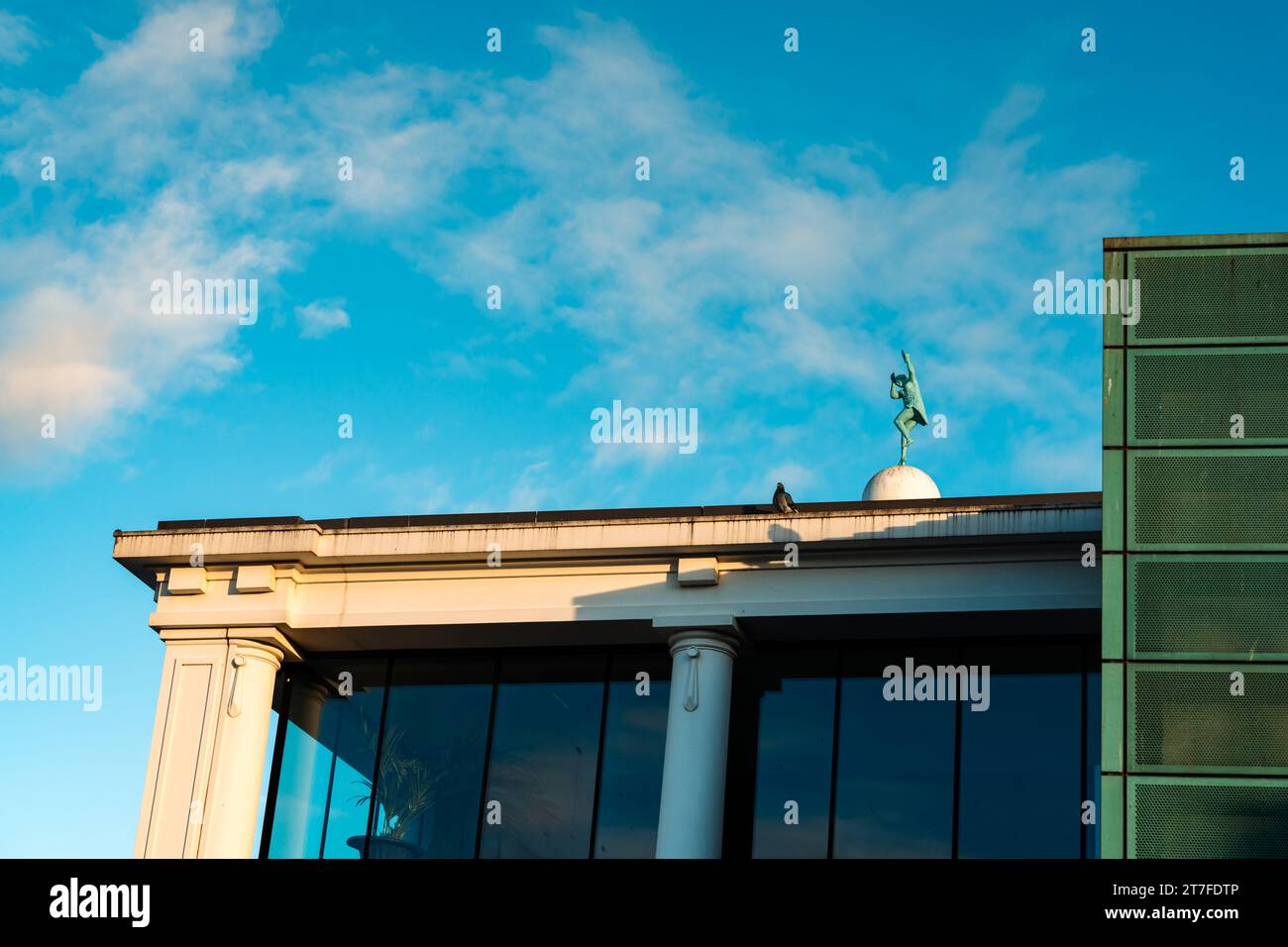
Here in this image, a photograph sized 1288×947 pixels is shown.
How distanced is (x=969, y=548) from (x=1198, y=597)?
3.87m

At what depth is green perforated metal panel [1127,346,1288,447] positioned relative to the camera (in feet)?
62.9

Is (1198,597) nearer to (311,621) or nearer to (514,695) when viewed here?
(514,695)

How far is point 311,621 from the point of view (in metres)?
24.1

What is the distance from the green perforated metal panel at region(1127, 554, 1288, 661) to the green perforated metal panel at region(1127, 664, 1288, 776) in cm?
21

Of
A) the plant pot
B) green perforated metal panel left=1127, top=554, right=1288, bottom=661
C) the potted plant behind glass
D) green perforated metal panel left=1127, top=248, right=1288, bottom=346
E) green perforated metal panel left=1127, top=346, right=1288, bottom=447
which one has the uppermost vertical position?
green perforated metal panel left=1127, top=248, right=1288, bottom=346

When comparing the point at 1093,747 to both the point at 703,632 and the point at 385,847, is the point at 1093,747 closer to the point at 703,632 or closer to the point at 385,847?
the point at 703,632

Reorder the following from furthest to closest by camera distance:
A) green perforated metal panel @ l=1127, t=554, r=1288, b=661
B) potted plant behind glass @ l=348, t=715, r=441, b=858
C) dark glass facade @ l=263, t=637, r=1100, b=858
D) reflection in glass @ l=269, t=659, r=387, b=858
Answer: reflection in glass @ l=269, t=659, r=387, b=858
potted plant behind glass @ l=348, t=715, r=441, b=858
dark glass facade @ l=263, t=637, r=1100, b=858
green perforated metal panel @ l=1127, t=554, r=1288, b=661

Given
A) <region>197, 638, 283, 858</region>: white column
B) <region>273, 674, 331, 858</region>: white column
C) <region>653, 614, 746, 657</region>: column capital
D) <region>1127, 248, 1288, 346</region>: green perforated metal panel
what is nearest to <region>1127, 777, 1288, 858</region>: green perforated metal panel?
<region>1127, 248, 1288, 346</region>: green perforated metal panel

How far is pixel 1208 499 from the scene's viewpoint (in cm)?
1894

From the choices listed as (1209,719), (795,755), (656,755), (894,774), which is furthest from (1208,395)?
(656,755)

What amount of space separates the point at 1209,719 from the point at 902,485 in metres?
10.0

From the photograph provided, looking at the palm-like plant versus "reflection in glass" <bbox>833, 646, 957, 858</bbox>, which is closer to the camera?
"reflection in glass" <bbox>833, 646, 957, 858</bbox>

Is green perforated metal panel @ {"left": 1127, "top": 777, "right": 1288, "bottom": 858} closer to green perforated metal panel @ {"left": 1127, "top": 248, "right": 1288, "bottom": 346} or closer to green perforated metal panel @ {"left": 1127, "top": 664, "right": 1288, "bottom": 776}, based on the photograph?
green perforated metal panel @ {"left": 1127, "top": 664, "right": 1288, "bottom": 776}
